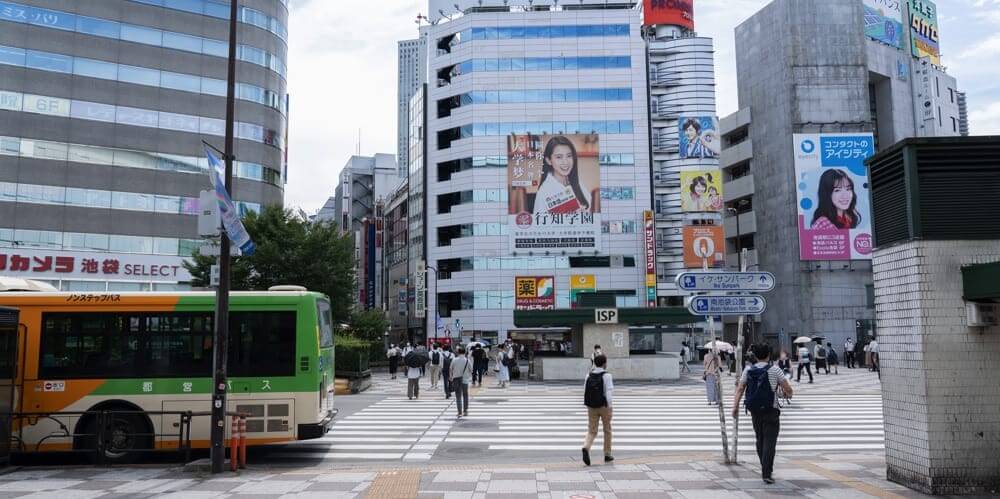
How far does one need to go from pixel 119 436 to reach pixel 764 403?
10.7m

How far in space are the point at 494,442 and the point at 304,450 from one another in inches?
148

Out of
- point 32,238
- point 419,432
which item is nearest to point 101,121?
point 32,238

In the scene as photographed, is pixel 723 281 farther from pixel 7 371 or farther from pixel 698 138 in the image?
pixel 698 138

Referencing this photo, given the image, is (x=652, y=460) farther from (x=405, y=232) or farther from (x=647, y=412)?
(x=405, y=232)

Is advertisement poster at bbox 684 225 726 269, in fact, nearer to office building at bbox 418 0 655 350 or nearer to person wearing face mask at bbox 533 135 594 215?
office building at bbox 418 0 655 350

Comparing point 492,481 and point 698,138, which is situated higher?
point 698,138

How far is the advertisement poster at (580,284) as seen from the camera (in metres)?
61.3

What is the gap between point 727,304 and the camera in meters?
11.4

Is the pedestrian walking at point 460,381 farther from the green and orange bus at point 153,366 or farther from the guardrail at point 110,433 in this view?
the guardrail at point 110,433

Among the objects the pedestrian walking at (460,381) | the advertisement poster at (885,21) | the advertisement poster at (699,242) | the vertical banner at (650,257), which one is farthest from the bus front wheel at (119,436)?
the advertisement poster at (885,21)

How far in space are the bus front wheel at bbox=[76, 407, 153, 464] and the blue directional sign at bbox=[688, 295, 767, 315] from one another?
374 inches

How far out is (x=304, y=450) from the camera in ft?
46.0

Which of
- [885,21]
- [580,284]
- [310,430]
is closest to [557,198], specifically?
[580,284]

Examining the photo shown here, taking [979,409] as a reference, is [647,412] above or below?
below
